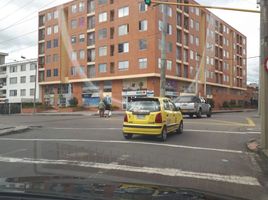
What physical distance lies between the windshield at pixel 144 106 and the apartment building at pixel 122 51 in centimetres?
3999

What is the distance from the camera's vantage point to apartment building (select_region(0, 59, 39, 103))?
8956 cm

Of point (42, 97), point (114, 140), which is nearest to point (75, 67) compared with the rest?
point (42, 97)

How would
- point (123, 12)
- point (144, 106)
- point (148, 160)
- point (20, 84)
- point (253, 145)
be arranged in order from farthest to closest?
1. point (20, 84)
2. point (123, 12)
3. point (144, 106)
4. point (253, 145)
5. point (148, 160)

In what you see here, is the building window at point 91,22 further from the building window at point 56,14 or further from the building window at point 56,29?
the building window at point 56,14

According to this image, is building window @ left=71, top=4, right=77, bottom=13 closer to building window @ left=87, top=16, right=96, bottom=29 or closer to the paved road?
building window @ left=87, top=16, right=96, bottom=29

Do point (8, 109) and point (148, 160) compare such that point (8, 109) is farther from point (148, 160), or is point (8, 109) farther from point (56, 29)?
point (148, 160)

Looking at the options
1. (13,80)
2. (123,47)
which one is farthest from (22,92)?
(123,47)

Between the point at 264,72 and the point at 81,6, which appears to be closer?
the point at 264,72

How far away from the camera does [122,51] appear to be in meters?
60.3

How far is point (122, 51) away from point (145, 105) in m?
45.9

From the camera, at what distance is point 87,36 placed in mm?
66750

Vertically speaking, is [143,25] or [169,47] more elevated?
[143,25]

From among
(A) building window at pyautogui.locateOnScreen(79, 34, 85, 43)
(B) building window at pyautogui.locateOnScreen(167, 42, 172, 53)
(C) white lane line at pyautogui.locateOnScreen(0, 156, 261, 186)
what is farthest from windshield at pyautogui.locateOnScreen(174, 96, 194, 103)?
(A) building window at pyautogui.locateOnScreen(79, 34, 85, 43)

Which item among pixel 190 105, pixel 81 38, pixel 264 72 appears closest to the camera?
pixel 264 72
